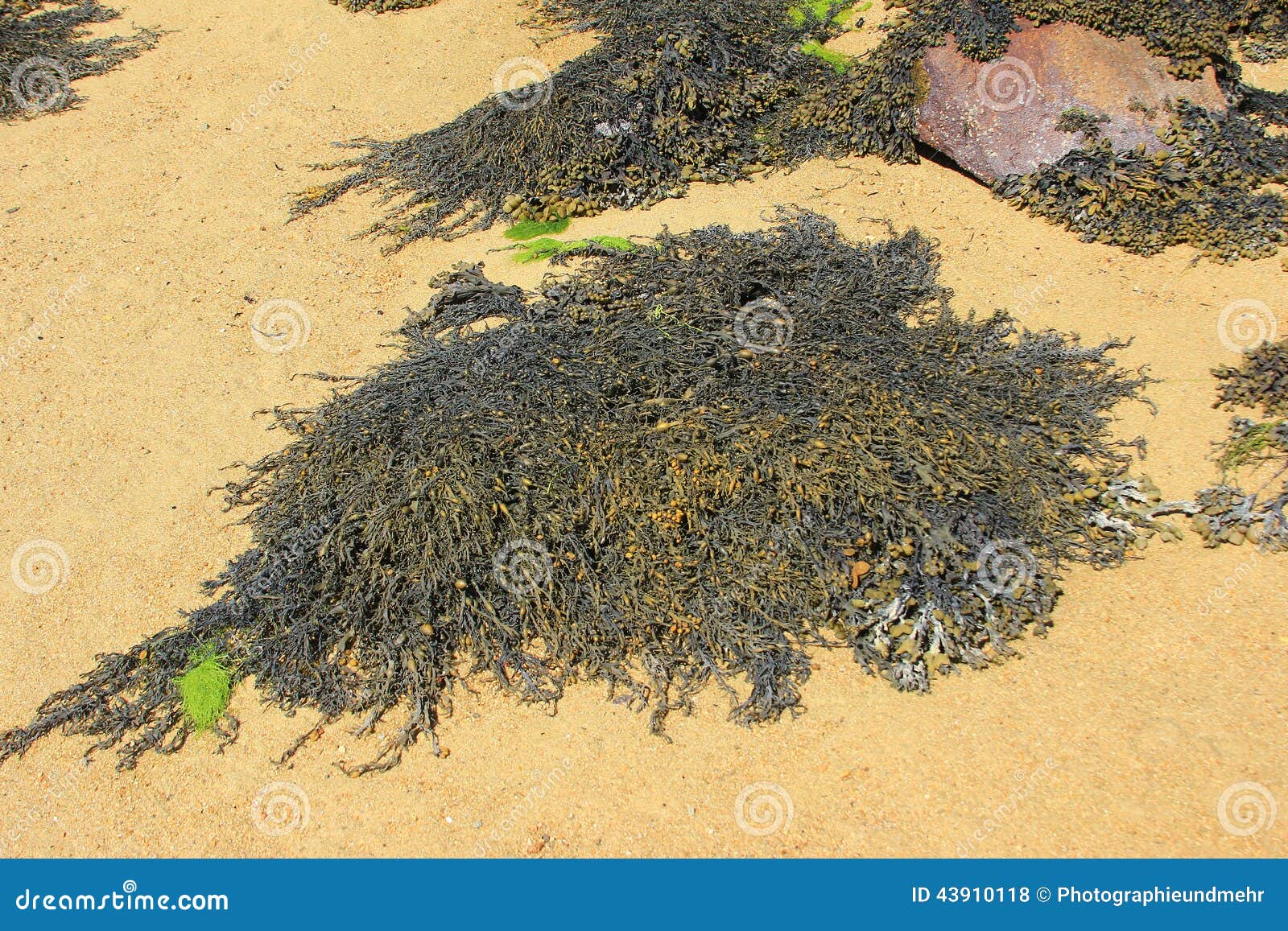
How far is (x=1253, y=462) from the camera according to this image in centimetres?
514

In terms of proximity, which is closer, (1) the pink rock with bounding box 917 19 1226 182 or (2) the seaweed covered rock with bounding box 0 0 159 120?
(1) the pink rock with bounding box 917 19 1226 182

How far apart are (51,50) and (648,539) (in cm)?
1004

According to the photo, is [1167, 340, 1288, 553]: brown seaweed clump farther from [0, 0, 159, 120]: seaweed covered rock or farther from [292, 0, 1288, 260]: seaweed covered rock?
[0, 0, 159, 120]: seaweed covered rock

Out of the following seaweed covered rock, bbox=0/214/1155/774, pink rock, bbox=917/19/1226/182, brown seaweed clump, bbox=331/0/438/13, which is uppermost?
brown seaweed clump, bbox=331/0/438/13

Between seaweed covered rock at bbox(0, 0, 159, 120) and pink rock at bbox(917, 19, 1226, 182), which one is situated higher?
seaweed covered rock at bbox(0, 0, 159, 120)

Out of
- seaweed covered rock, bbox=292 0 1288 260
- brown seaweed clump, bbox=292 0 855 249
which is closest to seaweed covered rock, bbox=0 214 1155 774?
seaweed covered rock, bbox=292 0 1288 260

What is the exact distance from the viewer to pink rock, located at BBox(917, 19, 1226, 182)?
7.11 meters

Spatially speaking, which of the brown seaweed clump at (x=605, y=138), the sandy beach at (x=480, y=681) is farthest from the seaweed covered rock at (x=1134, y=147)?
the brown seaweed clump at (x=605, y=138)

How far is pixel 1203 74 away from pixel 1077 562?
5052mm

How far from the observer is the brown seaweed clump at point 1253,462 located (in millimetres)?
4738

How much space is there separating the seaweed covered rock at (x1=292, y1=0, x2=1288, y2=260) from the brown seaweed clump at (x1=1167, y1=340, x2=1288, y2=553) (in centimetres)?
136

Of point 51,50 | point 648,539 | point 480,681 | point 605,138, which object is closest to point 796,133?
point 605,138

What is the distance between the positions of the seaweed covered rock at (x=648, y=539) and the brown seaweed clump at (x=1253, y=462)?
13.8 inches

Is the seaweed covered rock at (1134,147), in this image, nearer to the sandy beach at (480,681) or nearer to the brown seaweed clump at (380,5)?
the sandy beach at (480,681)
